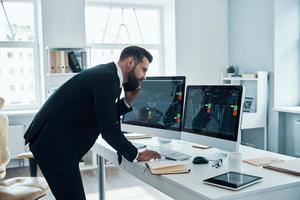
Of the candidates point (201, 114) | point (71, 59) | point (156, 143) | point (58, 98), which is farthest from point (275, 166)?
point (71, 59)

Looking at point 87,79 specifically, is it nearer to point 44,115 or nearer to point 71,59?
point 44,115

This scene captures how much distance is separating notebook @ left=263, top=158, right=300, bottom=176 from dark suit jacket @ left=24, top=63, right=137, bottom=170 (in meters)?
0.74

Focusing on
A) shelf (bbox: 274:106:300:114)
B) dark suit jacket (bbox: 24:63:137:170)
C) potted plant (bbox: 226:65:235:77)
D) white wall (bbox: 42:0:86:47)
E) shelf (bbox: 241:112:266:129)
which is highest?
white wall (bbox: 42:0:86:47)

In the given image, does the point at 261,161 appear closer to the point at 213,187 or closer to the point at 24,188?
the point at 213,187

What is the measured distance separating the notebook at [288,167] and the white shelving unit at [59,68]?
3.35m

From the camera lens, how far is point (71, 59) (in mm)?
4832

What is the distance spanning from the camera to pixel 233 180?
5.23 feet

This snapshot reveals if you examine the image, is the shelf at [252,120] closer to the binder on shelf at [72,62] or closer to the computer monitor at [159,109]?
the binder on shelf at [72,62]

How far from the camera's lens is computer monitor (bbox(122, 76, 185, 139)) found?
240cm

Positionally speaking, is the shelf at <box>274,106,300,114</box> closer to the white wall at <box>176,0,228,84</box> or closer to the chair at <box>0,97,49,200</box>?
the white wall at <box>176,0,228,84</box>

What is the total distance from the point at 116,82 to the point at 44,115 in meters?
0.46

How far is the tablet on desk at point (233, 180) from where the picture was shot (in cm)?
152

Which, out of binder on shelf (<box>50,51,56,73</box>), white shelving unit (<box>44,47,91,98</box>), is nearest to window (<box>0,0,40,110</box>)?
white shelving unit (<box>44,47,91,98</box>)

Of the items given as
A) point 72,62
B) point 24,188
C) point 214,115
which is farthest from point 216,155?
point 72,62
